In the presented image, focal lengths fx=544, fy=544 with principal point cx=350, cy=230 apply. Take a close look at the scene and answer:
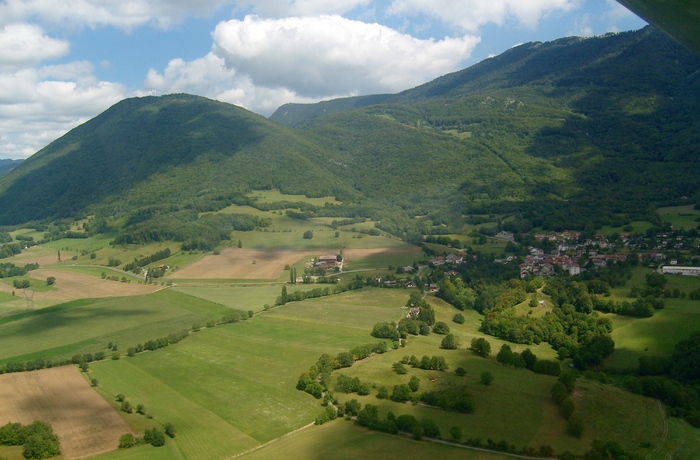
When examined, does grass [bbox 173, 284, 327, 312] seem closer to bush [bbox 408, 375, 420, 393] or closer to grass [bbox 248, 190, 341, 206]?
bush [bbox 408, 375, 420, 393]

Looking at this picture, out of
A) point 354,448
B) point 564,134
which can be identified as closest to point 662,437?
point 354,448

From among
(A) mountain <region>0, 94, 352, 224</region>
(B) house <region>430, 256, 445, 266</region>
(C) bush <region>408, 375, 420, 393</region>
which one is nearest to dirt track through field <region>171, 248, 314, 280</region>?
(B) house <region>430, 256, 445, 266</region>

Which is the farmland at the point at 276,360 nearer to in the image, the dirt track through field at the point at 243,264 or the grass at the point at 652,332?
the grass at the point at 652,332

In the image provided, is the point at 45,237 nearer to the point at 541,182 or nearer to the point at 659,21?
the point at 541,182

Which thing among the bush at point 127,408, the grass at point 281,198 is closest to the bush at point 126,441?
the bush at point 127,408

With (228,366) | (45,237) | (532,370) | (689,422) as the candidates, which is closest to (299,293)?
(228,366)

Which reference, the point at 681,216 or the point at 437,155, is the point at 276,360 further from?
the point at 437,155
